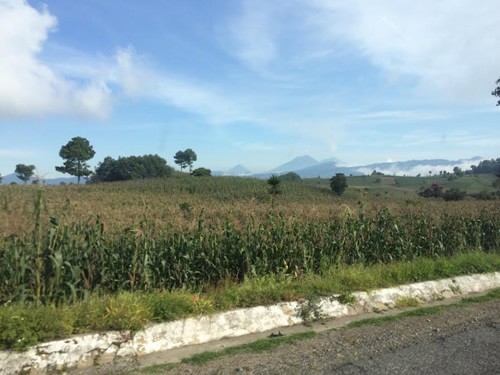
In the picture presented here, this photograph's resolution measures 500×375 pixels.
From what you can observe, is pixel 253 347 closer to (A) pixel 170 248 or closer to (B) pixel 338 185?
(A) pixel 170 248

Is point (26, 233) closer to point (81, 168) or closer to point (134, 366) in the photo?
point (134, 366)

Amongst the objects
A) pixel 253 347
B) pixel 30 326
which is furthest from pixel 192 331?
pixel 30 326

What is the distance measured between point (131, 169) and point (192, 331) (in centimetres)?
8730

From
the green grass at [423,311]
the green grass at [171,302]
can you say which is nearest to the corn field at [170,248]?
the green grass at [171,302]

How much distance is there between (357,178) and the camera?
118 meters

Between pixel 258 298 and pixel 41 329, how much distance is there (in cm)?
303

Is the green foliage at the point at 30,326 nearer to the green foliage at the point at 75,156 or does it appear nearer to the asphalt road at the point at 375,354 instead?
the asphalt road at the point at 375,354

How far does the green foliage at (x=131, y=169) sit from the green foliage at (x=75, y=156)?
11.1 ft

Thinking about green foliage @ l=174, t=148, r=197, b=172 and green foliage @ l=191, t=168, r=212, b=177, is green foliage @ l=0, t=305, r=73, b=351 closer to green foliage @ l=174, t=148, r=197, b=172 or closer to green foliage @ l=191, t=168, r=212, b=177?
green foliage @ l=191, t=168, r=212, b=177

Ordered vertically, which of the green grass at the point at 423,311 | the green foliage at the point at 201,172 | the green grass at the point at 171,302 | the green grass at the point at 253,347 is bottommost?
the green grass at the point at 423,311

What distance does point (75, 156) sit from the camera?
93.4 metres

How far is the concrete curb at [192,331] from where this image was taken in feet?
14.5

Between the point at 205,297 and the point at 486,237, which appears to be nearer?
the point at 205,297

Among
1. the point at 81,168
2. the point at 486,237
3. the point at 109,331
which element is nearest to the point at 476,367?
the point at 109,331
